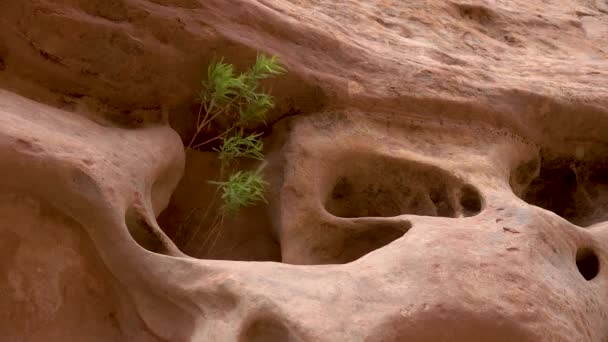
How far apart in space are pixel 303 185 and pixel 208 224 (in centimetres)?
37

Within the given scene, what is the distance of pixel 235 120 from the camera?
2.75m

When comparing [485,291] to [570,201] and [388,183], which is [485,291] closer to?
[388,183]

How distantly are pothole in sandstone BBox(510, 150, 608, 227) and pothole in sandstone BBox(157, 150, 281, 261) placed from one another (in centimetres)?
127

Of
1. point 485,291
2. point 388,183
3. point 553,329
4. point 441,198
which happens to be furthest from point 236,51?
point 553,329

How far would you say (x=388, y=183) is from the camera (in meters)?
2.85

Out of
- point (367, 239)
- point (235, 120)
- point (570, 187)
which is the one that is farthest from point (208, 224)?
point (570, 187)

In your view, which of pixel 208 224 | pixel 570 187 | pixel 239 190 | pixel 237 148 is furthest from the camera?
pixel 570 187

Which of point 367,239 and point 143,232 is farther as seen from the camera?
point 367,239

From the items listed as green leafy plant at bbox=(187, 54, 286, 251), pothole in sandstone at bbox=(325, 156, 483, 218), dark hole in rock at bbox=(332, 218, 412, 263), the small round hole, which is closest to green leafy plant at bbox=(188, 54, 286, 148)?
green leafy plant at bbox=(187, 54, 286, 251)

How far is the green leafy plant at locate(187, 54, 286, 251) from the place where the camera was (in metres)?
2.49

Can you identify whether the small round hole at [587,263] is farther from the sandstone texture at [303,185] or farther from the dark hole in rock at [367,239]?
the dark hole in rock at [367,239]

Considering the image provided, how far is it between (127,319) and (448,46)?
243 cm

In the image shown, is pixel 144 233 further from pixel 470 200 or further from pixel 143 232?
pixel 470 200

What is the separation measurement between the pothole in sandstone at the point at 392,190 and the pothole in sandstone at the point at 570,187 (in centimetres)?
62
